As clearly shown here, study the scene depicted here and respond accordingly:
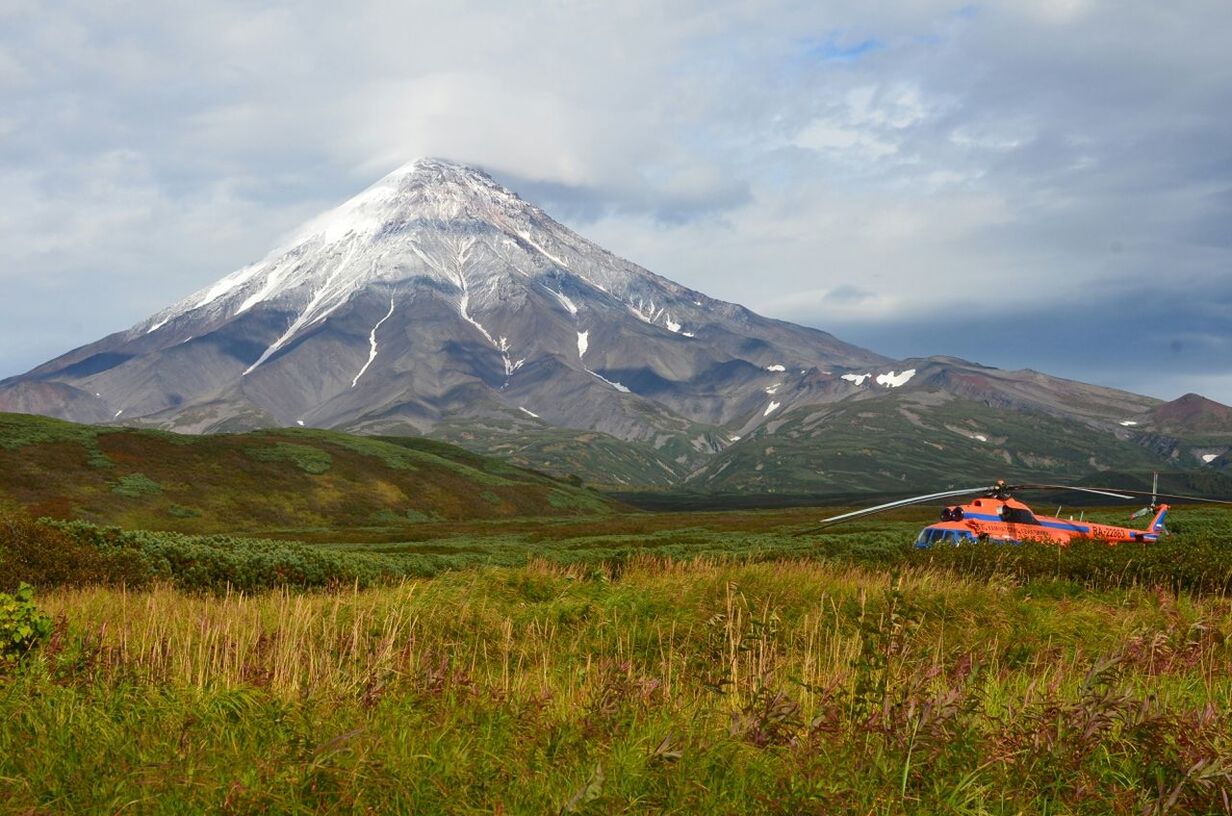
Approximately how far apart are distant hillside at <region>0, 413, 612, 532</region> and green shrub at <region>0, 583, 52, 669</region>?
60.0 metres

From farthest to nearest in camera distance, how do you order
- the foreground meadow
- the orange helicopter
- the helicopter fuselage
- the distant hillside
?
the distant hillside < the helicopter fuselage < the orange helicopter < the foreground meadow

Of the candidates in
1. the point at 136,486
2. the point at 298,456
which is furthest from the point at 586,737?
the point at 298,456

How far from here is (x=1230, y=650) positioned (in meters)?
13.2

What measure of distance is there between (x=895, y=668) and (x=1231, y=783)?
12.8 ft

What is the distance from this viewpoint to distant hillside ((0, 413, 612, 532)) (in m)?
68.9

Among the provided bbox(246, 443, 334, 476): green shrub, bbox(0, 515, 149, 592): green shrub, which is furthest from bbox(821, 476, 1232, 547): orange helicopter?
bbox(246, 443, 334, 476): green shrub

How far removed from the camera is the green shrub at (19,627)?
30.7ft

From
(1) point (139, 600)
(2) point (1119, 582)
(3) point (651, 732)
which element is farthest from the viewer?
(2) point (1119, 582)

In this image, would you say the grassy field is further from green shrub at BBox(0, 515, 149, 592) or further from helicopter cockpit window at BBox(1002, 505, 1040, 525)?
helicopter cockpit window at BBox(1002, 505, 1040, 525)

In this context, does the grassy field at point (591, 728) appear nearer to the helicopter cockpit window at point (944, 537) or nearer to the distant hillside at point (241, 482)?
the helicopter cockpit window at point (944, 537)

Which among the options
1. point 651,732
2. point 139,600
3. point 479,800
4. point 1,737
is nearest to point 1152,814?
point 651,732

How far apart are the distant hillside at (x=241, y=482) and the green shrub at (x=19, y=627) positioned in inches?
2363

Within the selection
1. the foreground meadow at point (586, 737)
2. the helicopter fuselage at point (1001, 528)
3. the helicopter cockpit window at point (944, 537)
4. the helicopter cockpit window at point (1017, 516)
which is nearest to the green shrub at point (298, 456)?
the helicopter cockpit window at point (944, 537)

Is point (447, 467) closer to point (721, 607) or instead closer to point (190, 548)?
point (190, 548)
